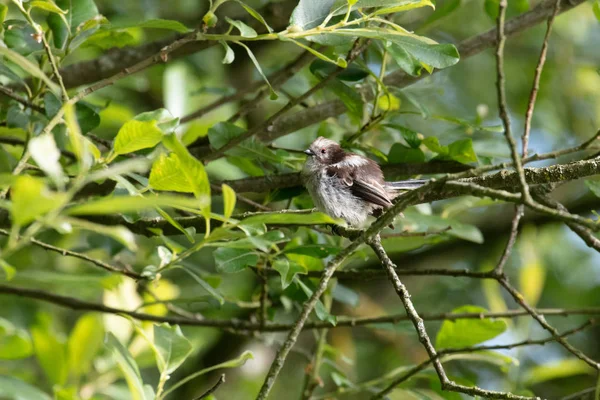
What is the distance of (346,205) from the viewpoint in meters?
4.40

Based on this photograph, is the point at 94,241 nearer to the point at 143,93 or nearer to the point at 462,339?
the point at 462,339

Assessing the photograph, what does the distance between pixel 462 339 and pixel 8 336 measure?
2.12 metres

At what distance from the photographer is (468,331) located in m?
3.42

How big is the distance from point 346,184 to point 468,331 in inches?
51.1

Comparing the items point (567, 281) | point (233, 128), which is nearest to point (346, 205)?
point (233, 128)

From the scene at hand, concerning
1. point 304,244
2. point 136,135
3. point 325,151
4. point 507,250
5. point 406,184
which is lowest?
point 136,135

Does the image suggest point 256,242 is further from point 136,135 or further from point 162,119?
point 162,119

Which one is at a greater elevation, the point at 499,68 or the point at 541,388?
the point at 541,388

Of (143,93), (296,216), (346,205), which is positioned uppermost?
(143,93)

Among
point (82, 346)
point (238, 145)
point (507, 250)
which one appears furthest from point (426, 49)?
point (82, 346)

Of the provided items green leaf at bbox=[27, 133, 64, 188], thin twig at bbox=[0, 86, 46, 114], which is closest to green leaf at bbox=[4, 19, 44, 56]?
thin twig at bbox=[0, 86, 46, 114]

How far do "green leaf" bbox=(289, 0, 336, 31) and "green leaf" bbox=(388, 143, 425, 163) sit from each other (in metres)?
1.12

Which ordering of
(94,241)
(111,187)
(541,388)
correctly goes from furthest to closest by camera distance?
(541,388) < (94,241) < (111,187)

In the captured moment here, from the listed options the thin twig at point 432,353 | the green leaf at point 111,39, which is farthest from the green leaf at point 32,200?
the green leaf at point 111,39
